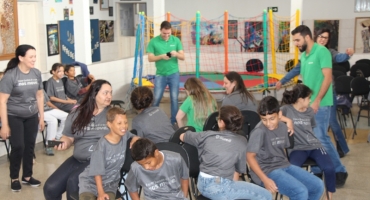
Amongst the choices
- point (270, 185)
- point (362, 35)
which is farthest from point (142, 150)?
point (362, 35)

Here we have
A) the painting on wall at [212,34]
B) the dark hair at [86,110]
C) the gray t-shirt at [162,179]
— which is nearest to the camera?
the gray t-shirt at [162,179]

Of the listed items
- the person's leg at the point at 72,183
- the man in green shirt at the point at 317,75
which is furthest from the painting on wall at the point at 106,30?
the person's leg at the point at 72,183

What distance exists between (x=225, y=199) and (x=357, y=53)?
8050 mm

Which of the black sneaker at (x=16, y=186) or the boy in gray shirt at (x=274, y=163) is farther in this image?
the black sneaker at (x=16, y=186)

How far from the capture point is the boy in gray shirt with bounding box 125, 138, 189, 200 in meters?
3.39

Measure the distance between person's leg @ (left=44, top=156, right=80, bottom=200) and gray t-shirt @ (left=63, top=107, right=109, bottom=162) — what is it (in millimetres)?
146

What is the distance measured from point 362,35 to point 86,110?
882 cm

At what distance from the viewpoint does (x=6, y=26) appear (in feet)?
26.4

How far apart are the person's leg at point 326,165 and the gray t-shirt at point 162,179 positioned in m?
1.54

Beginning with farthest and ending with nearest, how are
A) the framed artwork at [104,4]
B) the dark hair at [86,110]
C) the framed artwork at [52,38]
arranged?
the framed artwork at [104,4], the framed artwork at [52,38], the dark hair at [86,110]

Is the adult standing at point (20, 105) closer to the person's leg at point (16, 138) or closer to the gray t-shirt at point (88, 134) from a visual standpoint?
the person's leg at point (16, 138)

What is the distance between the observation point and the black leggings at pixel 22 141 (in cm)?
523

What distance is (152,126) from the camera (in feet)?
14.4

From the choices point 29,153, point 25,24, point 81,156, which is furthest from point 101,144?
point 25,24
